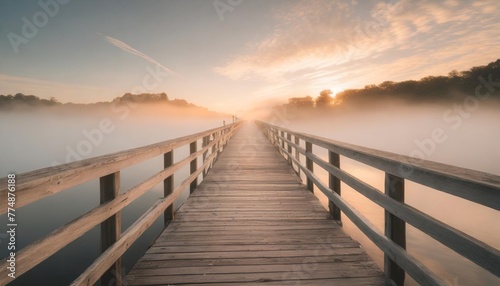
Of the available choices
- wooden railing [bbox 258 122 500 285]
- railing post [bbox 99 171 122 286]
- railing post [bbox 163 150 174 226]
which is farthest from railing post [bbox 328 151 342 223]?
railing post [bbox 99 171 122 286]

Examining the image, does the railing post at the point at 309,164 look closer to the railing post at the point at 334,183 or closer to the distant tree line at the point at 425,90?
the railing post at the point at 334,183

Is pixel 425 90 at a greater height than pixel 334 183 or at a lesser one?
greater

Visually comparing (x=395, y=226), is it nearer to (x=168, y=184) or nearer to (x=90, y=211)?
(x=90, y=211)

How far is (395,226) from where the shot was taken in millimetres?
2068

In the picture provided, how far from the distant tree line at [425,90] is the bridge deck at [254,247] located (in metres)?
72.8

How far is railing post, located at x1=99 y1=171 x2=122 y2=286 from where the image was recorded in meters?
1.93

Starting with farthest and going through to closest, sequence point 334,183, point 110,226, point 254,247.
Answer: point 334,183 → point 254,247 → point 110,226

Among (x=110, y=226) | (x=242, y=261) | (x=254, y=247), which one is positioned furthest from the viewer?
(x=254, y=247)

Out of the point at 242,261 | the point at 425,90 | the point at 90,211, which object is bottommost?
the point at 242,261

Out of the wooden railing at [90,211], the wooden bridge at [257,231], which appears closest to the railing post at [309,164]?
the wooden bridge at [257,231]

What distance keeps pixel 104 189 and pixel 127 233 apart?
1.70 feet

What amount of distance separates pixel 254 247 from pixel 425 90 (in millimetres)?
96774

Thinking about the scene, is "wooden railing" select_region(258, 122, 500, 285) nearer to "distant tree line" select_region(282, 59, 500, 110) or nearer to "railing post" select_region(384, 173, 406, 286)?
"railing post" select_region(384, 173, 406, 286)

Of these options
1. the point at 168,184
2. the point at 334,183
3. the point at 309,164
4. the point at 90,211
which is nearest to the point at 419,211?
the point at 334,183
